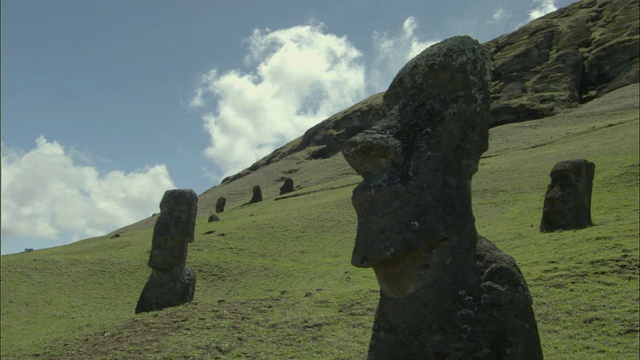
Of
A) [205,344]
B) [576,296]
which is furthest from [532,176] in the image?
[205,344]

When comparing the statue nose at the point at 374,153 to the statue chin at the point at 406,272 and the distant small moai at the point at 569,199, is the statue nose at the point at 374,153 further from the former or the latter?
the distant small moai at the point at 569,199

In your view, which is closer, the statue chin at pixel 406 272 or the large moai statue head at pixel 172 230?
the statue chin at pixel 406 272

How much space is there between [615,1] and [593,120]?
81.3 m

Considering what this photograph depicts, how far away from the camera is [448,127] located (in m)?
5.88

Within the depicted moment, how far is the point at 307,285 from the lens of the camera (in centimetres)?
2200

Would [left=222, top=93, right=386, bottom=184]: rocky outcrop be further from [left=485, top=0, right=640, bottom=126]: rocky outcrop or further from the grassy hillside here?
the grassy hillside

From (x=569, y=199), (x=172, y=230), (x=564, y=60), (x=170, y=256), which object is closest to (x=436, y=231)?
(x=170, y=256)

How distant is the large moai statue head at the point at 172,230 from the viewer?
60.6ft

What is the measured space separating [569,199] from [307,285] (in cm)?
1117

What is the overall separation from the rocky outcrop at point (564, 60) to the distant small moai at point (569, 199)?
72857mm

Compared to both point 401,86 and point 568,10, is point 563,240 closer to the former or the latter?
point 401,86

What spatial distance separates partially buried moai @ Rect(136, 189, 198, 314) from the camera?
726 inches

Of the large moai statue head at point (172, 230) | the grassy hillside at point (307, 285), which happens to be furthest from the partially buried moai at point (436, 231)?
the large moai statue head at point (172, 230)

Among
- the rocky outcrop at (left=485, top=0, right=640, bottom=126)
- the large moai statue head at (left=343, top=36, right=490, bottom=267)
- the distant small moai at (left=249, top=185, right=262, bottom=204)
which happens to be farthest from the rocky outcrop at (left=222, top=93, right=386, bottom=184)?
the large moai statue head at (left=343, top=36, right=490, bottom=267)
